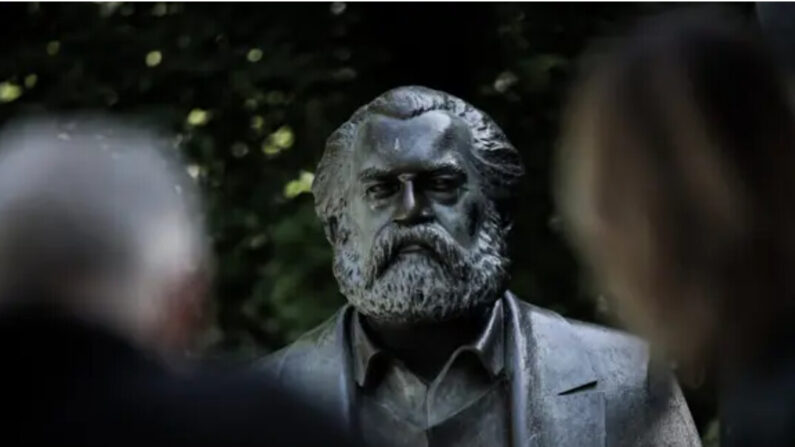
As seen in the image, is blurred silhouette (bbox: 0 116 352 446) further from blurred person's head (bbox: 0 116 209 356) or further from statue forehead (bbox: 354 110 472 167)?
statue forehead (bbox: 354 110 472 167)

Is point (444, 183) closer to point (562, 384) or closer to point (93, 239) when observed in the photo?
point (562, 384)

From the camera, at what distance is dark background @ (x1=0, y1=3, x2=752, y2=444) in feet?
23.2

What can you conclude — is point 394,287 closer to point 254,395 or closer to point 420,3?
point 254,395

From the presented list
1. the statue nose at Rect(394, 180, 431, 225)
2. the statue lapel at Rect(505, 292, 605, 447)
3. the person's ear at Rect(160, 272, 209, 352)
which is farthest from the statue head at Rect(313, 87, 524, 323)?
the person's ear at Rect(160, 272, 209, 352)

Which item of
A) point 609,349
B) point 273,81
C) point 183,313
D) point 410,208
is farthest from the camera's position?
point 273,81

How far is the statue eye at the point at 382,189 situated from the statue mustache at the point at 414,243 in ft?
0.24

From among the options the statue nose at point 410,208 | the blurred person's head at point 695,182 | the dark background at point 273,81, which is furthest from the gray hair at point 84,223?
the dark background at point 273,81

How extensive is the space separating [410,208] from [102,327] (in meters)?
1.85

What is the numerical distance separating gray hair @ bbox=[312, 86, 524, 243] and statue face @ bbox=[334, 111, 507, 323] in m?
0.03

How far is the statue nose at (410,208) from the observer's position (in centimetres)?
427

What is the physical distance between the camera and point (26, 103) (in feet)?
24.3

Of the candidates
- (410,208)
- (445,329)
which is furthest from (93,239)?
A: (445,329)

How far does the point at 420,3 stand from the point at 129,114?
1062 mm

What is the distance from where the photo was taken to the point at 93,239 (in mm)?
2480
